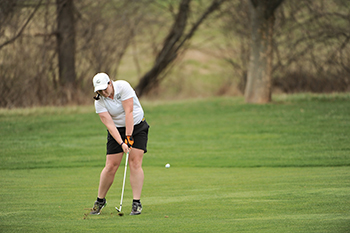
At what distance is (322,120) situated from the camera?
1695 cm

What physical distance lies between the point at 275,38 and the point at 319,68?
8.62 feet

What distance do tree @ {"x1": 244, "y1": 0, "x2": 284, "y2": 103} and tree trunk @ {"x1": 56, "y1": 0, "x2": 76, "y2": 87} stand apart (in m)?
8.27

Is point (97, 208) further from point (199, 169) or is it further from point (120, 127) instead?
point (199, 169)

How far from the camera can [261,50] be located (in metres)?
20.4

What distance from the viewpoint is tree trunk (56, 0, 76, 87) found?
22.9 metres

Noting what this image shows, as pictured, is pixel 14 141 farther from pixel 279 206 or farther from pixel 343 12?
pixel 343 12

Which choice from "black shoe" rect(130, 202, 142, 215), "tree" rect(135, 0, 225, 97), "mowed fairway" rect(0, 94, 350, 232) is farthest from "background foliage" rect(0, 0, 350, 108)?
"black shoe" rect(130, 202, 142, 215)

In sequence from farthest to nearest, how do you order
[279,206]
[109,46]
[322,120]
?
[109,46] < [322,120] < [279,206]

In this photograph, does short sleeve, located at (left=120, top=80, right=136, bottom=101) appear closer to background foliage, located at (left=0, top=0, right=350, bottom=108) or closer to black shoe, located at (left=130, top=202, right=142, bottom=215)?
black shoe, located at (left=130, top=202, right=142, bottom=215)

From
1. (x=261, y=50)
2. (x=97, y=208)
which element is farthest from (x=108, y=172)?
(x=261, y=50)

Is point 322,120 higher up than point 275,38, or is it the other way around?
point 275,38

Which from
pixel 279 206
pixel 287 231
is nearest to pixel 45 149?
pixel 279 206

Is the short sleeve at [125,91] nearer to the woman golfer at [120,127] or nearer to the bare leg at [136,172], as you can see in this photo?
the woman golfer at [120,127]

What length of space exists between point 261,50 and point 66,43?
888 cm
